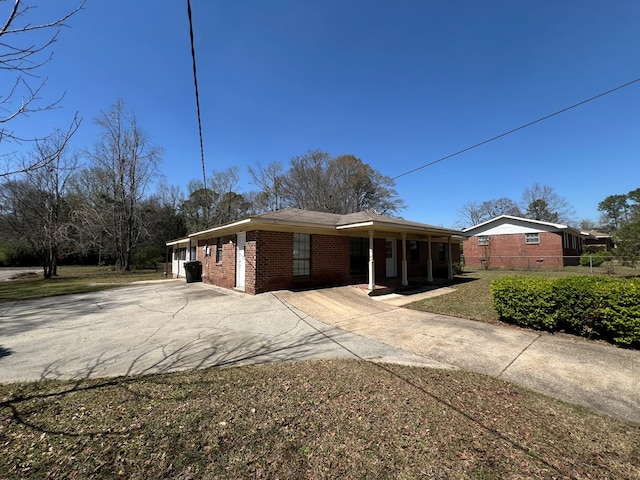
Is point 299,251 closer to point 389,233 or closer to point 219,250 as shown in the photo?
point 219,250

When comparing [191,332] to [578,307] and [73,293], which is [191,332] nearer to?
[578,307]

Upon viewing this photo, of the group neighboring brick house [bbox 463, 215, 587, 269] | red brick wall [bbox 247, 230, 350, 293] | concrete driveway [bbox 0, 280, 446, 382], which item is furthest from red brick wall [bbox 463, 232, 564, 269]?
concrete driveway [bbox 0, 280, 446, 382]

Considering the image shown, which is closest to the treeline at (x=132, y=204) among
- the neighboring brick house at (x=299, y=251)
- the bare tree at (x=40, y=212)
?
the bare tree at (x=40, y=212)

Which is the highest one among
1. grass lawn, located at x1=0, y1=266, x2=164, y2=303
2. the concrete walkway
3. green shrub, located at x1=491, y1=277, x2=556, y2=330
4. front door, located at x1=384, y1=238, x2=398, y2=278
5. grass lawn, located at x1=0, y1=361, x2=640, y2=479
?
front door, located at x1=384, y1=238, x2=398, y2=278

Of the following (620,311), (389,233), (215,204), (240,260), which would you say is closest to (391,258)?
(389,233)

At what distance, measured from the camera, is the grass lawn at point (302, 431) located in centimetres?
223

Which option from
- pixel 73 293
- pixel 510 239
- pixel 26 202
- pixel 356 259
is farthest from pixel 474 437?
pixel 26 202

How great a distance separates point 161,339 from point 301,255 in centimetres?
604

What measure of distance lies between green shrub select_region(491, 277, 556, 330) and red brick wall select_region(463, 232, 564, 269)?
63.0ft

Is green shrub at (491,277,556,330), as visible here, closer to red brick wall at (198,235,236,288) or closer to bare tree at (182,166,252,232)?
red brick wall at (198,235,236,288)

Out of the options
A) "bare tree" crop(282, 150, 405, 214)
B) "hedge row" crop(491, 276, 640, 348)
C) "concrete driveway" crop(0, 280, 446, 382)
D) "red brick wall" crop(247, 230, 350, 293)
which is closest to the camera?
"concrete driveway" crop(0, 280, 446, 382)

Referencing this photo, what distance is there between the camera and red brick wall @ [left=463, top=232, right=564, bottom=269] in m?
22.4

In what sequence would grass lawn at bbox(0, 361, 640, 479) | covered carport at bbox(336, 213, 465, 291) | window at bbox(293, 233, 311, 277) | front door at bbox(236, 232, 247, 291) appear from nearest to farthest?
grass lawn at bbox(0, 361, 640, 479)
covered carport at bbox(336, 213, 465, 291)
front door at bbox(236, 232, 247, 291)
window at bbox(293, 233, 311, 277)

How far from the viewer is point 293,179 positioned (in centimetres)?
3098
